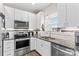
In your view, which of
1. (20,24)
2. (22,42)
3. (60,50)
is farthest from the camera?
(22,42)

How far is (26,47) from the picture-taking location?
832mm

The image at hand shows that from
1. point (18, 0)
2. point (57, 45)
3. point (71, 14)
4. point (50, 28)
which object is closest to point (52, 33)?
point (50, 28)

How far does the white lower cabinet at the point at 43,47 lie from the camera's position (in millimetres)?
737

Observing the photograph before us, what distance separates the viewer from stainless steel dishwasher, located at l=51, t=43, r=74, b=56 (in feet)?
1.68

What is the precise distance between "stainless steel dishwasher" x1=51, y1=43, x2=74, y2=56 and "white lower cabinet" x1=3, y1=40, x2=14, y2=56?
0.46m

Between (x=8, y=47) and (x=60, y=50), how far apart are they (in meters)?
0.60

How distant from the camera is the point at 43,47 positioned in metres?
0.80

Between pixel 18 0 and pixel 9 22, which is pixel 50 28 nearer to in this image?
pixel 9 22

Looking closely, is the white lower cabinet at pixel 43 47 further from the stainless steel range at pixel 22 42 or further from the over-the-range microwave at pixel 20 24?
the over-the-range microwave at pixel 20 24

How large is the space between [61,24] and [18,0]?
547mm

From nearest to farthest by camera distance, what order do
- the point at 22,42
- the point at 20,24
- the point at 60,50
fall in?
the point at 60,50 → the point at 20,24 → the point at 22,42

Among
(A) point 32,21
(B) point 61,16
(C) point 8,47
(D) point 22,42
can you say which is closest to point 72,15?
(B) point 61,16

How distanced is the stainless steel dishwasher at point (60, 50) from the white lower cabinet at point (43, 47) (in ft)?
0.18

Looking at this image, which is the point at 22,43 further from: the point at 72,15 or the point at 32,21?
the point at 72,15
